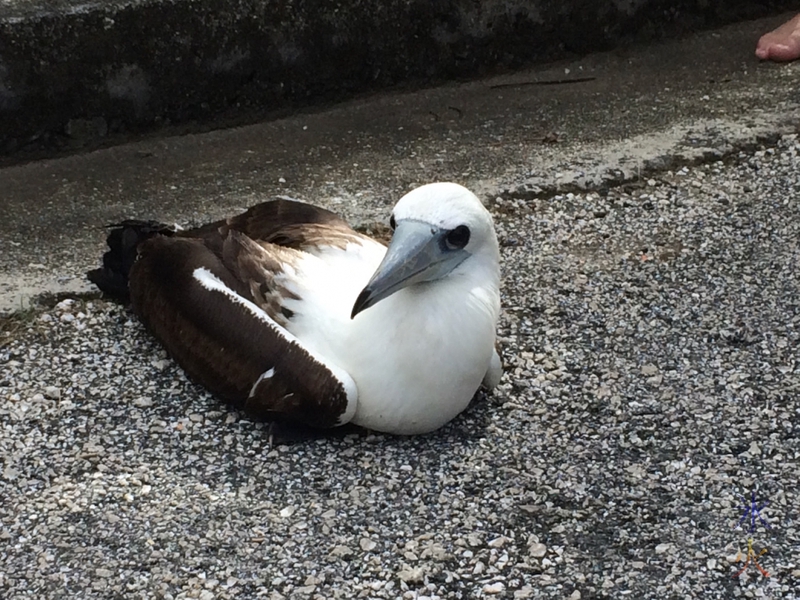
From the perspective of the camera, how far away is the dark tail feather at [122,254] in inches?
203

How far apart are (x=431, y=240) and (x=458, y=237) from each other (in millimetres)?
142

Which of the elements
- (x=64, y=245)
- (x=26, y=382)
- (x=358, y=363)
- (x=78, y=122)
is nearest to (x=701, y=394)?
(x=358, y=363)

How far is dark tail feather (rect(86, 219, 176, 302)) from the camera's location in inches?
203

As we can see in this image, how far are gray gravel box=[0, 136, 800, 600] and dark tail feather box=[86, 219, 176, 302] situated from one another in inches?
5.1

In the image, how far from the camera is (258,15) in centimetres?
654

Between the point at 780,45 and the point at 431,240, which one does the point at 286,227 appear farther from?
the point at 780,45

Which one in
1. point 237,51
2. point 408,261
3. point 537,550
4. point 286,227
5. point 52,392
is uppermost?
point 237,51

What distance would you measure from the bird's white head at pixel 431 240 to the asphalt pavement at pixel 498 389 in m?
0.64

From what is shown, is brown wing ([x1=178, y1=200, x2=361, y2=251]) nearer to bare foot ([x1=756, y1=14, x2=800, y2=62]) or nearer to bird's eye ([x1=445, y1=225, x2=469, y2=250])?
bird's eye ([x1=445, y1=225, x2=469, y2=250])

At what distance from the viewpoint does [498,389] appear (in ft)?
15.8

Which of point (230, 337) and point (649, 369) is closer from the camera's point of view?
point (230, 337)

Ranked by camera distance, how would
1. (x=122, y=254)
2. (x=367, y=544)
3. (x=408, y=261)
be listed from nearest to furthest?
1. (x=367, y=544)
2. (x=408, y=261)
3. (x=122, y=254)

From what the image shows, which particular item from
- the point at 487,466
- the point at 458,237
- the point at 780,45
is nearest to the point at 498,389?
the point at 487,466

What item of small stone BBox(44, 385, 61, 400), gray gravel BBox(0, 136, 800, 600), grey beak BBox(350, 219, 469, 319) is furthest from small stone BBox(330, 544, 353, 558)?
small stone BBox(44, 385, 61, 400)
